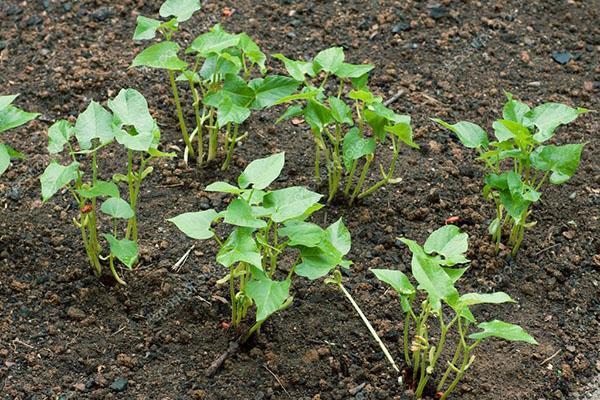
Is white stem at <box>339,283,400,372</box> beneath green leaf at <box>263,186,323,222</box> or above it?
beneath

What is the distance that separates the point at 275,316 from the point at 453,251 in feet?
1.78

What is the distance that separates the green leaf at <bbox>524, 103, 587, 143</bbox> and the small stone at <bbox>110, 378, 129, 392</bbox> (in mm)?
1304

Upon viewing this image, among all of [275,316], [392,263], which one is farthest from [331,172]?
[275,316]

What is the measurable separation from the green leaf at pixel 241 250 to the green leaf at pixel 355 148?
600 millimetres

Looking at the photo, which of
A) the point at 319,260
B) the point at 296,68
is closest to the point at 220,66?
the point at 296,68

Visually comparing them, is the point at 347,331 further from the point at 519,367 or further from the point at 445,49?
the point at 445,49

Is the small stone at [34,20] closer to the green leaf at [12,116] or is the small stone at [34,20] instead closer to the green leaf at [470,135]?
the green leaf at [12,116]

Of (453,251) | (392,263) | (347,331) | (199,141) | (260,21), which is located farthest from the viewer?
(260,21)

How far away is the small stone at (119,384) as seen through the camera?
2.50 meters

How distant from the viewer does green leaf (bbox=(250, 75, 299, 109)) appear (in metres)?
2.82

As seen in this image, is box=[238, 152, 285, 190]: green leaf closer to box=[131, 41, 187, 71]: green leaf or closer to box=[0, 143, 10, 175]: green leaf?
box=[131, 41, 187, 71]: green leaf

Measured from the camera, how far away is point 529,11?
12.5 feet

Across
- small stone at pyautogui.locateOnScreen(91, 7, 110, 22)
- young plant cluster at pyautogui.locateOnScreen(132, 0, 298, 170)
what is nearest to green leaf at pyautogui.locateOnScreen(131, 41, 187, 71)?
young plant cluster at pyautogui.locateOnScreen(132, 0, 298, 170)

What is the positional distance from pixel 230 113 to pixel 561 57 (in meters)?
1.49
